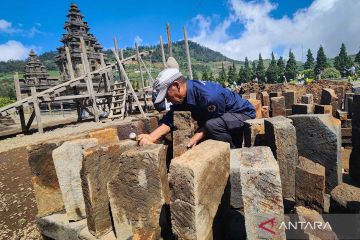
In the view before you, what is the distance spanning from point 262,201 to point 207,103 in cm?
155

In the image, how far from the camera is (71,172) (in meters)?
2.26

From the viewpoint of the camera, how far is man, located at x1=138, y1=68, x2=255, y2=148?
266 cm

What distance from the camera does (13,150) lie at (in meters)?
9.58

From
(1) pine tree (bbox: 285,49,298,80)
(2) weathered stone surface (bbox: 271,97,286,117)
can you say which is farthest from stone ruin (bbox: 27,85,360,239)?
(1) pine tree (bbox: 285,49,298,80)

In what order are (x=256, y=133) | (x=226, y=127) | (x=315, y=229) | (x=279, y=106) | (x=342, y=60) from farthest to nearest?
1. (x=342, y=60)
2. (x=279, y=106)
3. (x=226, y=127)
4. (x=256, y=133)
5. (x=315, y=229)

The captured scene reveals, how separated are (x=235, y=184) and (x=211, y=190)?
0.64m

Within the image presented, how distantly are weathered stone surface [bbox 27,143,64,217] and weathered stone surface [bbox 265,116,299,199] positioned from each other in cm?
198

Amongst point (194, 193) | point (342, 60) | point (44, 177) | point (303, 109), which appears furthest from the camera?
point (342, 60)

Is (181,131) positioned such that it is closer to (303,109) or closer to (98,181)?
(98,181)

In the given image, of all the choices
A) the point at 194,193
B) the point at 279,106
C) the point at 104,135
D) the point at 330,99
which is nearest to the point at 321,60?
the point at 330,99

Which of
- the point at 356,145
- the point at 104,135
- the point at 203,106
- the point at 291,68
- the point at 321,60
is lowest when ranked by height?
the point at 356,145

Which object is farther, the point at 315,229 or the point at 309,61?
the point at 309,61

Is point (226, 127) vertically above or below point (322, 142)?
above

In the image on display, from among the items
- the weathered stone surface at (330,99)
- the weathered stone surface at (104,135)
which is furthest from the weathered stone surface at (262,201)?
the weathered stone surface at (330,99)
